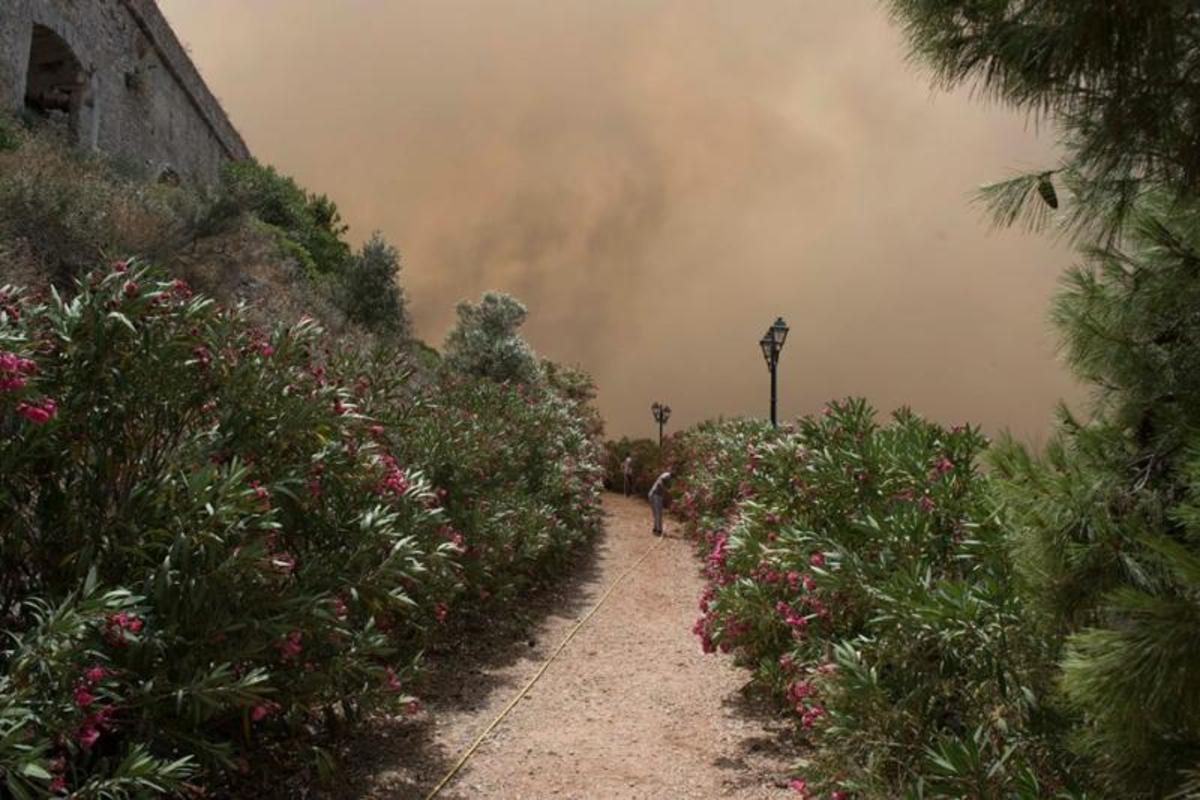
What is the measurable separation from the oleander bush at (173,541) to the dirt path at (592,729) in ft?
2.60

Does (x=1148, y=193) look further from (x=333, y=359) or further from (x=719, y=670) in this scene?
(x=719, y=670)

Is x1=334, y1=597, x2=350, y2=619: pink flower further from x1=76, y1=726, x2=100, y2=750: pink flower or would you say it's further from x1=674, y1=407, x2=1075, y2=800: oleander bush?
x1=674, y1=407, x2=1075, y2=800: oleander bush

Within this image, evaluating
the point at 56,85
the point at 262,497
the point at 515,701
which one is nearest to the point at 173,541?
the point at 262,497

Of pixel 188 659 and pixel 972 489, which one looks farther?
pixel 972 489

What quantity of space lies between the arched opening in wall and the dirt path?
562 inches

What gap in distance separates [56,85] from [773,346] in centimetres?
1460

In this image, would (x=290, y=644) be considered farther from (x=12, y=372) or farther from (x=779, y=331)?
(x=779, y=331)

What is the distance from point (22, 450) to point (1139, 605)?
3.76 meters

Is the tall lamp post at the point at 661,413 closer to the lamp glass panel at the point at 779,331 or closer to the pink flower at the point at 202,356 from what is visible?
the lamp glass panel at the point at 779,331

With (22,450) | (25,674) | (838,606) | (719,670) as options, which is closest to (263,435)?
(22,450)

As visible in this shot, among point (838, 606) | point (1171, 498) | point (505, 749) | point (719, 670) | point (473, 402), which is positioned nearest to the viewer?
point (1171, 498)

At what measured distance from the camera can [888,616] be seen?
3.59 metres

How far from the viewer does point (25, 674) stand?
296 cm

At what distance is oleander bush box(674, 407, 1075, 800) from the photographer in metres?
3.27
